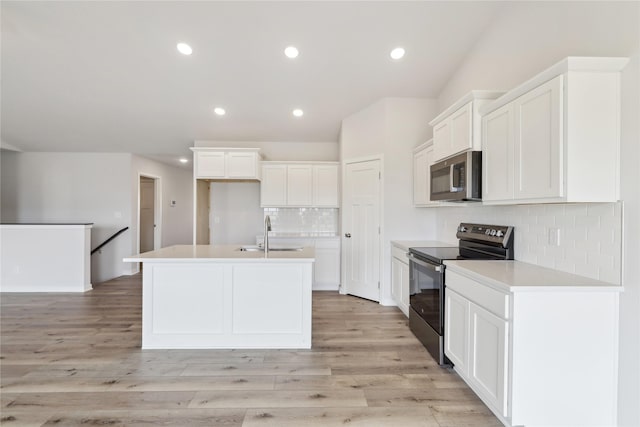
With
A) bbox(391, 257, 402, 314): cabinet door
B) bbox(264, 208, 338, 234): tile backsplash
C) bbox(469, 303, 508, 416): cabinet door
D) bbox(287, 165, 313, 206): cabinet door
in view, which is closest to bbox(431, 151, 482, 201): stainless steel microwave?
bbox(469, 303, 508, 416): cabinet door

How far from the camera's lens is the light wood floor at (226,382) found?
77.3 inches

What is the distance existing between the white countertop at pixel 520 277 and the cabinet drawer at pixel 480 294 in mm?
39

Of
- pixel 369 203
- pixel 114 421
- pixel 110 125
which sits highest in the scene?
pixel 110 125

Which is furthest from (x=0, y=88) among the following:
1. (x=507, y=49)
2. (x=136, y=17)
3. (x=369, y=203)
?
(x=507, y=49)

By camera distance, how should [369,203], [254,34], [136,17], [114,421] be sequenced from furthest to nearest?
[369,203]
[254,34]
[136,17]
[114,421]

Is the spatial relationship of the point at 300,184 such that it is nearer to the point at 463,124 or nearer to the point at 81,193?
the point at 463,124

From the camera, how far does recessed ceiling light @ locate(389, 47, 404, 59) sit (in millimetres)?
3424

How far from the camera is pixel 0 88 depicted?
4.09m

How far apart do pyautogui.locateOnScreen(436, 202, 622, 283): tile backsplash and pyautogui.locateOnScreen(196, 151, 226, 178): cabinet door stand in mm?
3947

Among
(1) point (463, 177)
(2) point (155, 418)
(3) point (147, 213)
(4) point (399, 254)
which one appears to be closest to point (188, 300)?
(2) point (155, 418)

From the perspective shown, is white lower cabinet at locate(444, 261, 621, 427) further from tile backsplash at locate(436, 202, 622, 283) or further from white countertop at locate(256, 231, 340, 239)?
white countertop at locate(256, 231, 340, 239)

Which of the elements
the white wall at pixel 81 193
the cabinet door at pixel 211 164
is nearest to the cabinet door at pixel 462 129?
the cabinet door at pixel 211 164

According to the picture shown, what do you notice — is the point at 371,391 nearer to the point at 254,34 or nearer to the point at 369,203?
the point at 369,203

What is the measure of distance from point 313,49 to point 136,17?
1.75 metres
